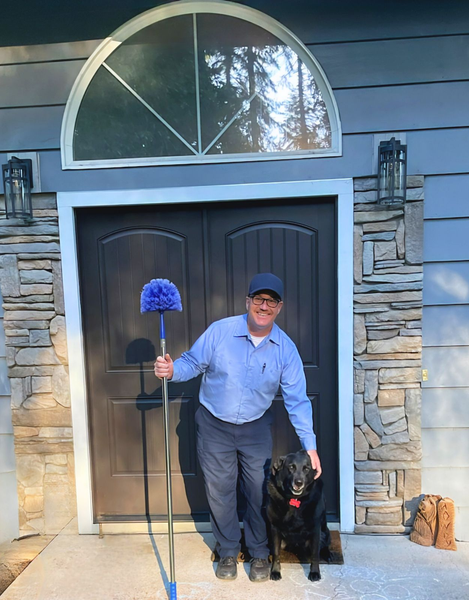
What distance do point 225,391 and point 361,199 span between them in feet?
4.60

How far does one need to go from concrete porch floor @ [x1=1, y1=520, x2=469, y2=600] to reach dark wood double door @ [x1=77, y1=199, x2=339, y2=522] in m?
0.30

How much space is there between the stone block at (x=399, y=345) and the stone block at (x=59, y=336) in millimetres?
1978

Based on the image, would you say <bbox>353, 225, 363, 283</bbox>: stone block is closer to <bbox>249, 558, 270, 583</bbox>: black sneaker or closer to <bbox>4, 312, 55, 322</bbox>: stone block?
<bbox>249, 558, 270, 583</bbox>: black sneaker

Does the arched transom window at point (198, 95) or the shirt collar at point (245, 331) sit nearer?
the shirt collar at point (245, 331)

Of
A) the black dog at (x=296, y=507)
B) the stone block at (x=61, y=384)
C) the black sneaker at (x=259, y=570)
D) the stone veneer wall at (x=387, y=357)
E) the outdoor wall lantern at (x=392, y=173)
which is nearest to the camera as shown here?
the black dog at (x=296, y=507)

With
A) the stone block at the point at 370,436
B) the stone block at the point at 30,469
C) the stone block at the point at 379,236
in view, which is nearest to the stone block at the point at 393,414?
the stone block at the point at 370,436

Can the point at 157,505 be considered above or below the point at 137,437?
below

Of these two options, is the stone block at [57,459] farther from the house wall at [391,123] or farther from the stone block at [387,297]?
the stone block at [387,297]

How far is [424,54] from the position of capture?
98.9 inches

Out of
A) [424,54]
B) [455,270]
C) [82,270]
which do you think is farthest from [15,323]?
[424,54]

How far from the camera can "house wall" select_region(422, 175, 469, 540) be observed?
2572mm

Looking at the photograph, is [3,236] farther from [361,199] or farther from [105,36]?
[361,199]

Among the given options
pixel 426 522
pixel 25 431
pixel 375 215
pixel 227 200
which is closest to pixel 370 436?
pixel 426 522

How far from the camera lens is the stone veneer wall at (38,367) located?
2703mm
